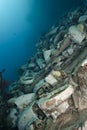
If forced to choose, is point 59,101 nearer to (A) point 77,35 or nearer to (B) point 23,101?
(B) point 23,101

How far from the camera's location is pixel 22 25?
22172 millimetres

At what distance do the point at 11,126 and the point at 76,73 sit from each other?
225 cm

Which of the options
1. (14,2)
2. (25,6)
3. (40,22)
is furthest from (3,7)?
(40,22)

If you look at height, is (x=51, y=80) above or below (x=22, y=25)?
below

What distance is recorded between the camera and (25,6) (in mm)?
18625

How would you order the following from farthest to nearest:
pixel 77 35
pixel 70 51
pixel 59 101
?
pixel 77 35
pixel 70 51
pixel 59 101

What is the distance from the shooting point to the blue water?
17484mm

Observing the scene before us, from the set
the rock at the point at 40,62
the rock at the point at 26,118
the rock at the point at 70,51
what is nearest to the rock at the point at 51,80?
the rock at the point at 26,118

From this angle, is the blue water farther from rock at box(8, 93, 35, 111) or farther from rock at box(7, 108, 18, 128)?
rock at box(7, 108, 18, 128)

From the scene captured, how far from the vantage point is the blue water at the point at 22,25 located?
1748cm

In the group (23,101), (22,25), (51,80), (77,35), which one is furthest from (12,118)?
(22,25)

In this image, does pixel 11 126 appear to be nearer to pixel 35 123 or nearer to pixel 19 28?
pixel 35 123

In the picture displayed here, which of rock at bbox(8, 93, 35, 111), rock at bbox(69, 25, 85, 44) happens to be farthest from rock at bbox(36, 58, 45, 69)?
rock at bbox(8, 93, 35, 111)

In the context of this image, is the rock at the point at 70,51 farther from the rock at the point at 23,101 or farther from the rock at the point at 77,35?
the rock at the point at 23,101
